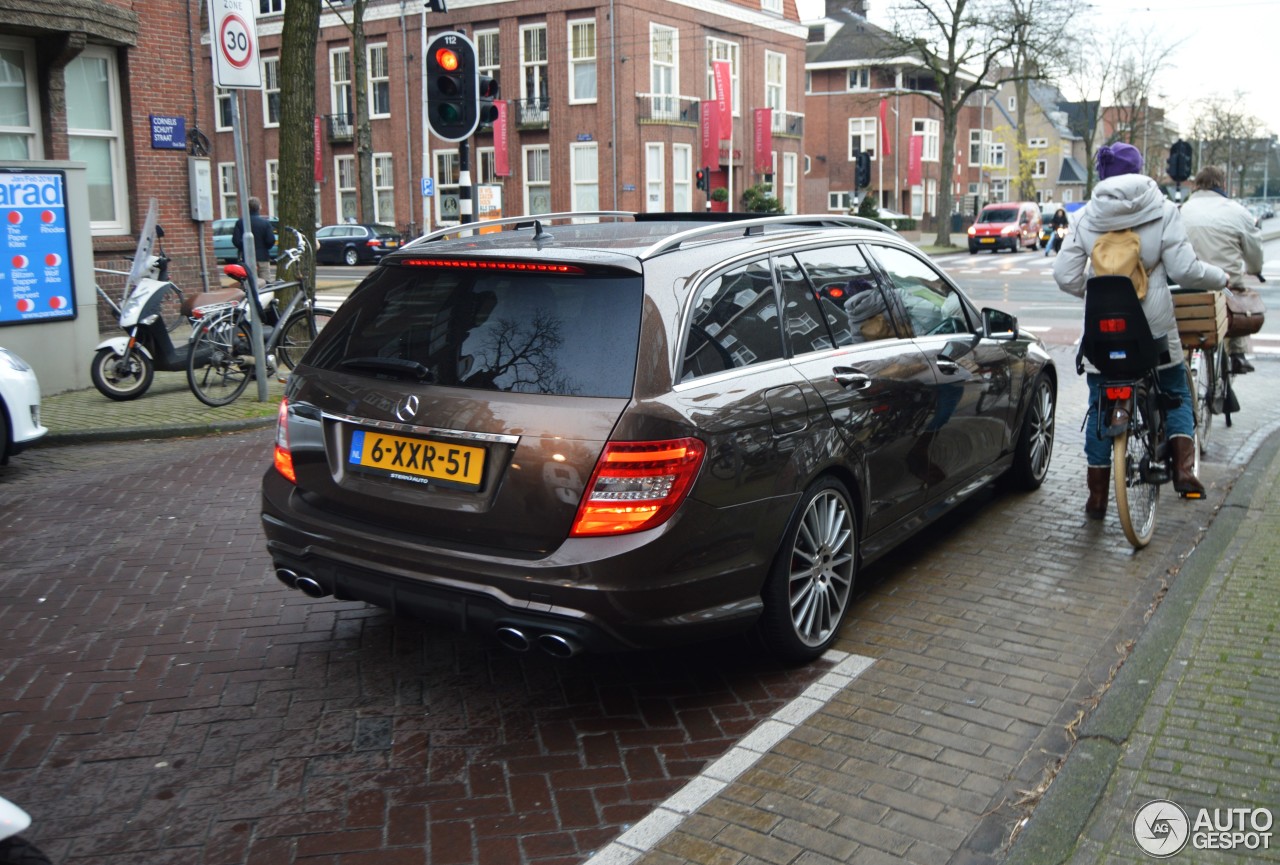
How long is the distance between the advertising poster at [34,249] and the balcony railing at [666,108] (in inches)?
1365

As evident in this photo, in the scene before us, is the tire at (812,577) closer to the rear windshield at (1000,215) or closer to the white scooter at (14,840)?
the white scooter at (14,840)

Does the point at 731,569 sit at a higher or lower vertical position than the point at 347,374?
lower

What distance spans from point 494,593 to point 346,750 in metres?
0.73

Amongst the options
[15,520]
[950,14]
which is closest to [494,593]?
[15,520]

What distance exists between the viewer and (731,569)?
4074 millimetres

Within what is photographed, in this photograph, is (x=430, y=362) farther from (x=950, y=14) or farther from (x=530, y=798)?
(x=950, y=14)

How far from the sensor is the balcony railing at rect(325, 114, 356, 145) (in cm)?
4919

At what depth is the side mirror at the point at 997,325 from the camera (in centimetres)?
642

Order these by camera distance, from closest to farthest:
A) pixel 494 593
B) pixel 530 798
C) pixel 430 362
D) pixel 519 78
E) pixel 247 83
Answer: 1. pixel 530 798
2. pixel 494 593
3. pixel 430 362
4. pixel 247 83
5. pixel 519 78

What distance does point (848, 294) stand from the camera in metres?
5.24

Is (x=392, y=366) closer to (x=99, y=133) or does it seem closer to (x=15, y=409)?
(x=15, y=409)

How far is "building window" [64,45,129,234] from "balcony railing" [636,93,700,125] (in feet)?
94.9

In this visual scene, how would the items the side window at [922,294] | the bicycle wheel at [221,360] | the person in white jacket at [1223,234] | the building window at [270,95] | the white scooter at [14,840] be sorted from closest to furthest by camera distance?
the white scooter at [14,840] < the side window at [922,294] < the person in white jacket at [1223,234] < the bicycle wheel at [221,360] < the building window at [270,95]

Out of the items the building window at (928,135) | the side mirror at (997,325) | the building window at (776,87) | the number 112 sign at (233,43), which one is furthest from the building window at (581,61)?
the side mirror at (997,325)
